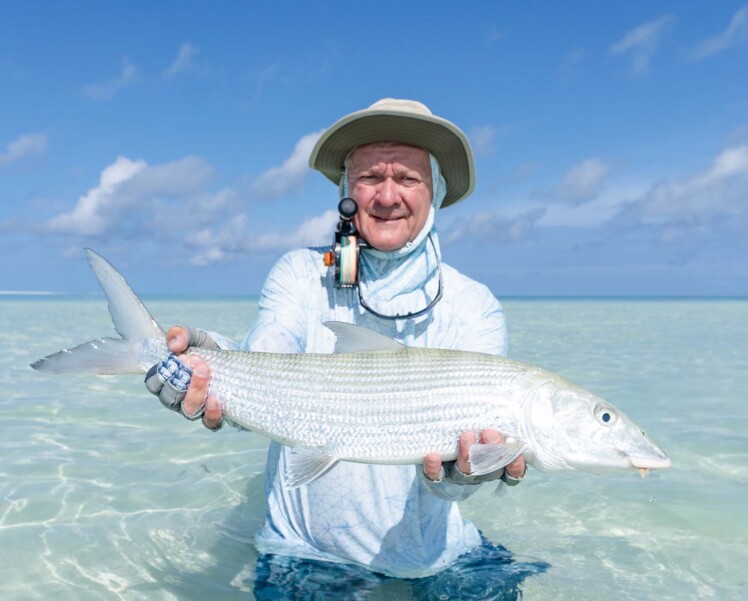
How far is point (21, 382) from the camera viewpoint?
9.94 metres

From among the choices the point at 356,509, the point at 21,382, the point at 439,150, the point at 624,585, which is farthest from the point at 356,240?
the point at 21,382

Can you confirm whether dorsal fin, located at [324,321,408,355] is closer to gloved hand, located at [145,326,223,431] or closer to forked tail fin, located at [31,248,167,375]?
gloved hand, located at [145,326,223,431]

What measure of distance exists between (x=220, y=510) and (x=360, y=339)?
9.48 feet

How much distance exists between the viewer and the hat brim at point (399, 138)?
142 inches

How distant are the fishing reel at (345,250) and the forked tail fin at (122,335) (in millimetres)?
944

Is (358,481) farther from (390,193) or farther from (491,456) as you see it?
(390,193)

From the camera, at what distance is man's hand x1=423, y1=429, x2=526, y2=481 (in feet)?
9.02

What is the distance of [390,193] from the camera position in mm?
3553

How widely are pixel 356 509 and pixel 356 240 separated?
1413 millimetres

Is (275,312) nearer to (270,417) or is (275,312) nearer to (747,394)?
(270,417)

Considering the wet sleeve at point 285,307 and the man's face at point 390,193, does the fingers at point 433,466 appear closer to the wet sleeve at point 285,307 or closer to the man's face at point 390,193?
the wet sleeve at point 285,307

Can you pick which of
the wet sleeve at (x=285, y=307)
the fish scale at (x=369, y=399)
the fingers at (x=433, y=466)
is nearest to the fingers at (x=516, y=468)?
the fish scale at (x=369, y=399)

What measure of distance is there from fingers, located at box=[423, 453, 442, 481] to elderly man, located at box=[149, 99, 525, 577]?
56 cm

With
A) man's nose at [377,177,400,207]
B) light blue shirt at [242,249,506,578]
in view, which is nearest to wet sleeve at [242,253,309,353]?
light blue shirt at [242,249,506,578]
